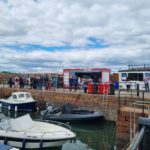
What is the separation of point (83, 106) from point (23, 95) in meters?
7.35

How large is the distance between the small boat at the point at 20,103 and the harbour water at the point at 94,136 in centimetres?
833

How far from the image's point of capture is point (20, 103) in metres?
26.9

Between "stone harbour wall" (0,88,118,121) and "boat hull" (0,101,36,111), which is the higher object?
"stone harbour wall" (0,88,118,121)

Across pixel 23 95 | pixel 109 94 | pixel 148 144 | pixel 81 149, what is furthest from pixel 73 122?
pixel 148 144

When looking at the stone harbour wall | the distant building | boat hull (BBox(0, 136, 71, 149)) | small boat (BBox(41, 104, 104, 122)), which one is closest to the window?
the distant building

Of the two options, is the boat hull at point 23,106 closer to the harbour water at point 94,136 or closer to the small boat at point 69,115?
the small boat at point 69,115

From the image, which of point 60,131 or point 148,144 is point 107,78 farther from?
point 148,144

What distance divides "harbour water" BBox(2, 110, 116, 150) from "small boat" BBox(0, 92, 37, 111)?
8.33 m

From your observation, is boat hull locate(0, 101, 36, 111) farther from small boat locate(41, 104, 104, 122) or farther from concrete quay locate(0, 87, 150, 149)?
small boat locate(41, 104, 104, 122)

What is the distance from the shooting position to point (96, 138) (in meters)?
16.9

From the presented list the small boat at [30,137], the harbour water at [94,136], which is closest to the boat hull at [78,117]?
the harbour water at [94,136]

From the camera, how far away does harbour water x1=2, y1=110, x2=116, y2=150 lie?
1485 cm

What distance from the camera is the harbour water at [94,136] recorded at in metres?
14.9

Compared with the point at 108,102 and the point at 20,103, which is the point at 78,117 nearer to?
the point at 108,102
